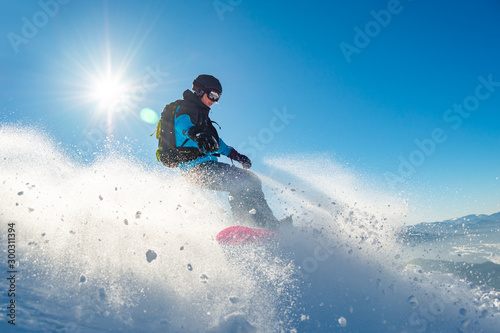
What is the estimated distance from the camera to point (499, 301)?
4.05 meters

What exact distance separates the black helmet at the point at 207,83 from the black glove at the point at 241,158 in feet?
4.52

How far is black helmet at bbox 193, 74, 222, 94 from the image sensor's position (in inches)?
179

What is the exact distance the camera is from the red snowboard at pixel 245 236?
4.03 meters

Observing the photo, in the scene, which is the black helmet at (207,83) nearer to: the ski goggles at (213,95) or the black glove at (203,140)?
the ski goggles at (213,95)

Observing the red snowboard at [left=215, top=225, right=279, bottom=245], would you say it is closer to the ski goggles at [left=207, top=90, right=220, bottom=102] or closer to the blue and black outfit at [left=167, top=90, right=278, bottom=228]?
the blue and black outfit at [left=167, top=90, right=278, bottom=228]

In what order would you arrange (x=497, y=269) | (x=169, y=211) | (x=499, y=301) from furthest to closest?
(x=497, y=269), (x=169, y=211), (x=499, y=301)

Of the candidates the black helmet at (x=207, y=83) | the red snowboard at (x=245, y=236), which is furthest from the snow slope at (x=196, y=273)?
the black helmet at (x=207, y=83)

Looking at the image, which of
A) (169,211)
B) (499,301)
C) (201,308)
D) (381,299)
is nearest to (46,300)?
(201,308)

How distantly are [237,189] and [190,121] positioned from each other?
1.48 m

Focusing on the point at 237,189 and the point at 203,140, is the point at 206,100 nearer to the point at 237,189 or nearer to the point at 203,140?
the point at 203,140

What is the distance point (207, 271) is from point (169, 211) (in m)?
1.90

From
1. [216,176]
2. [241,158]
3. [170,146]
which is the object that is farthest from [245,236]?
[170,146]

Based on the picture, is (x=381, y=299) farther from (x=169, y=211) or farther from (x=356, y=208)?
(x=169, y=211)

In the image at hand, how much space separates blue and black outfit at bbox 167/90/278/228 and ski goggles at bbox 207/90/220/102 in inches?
10.0
